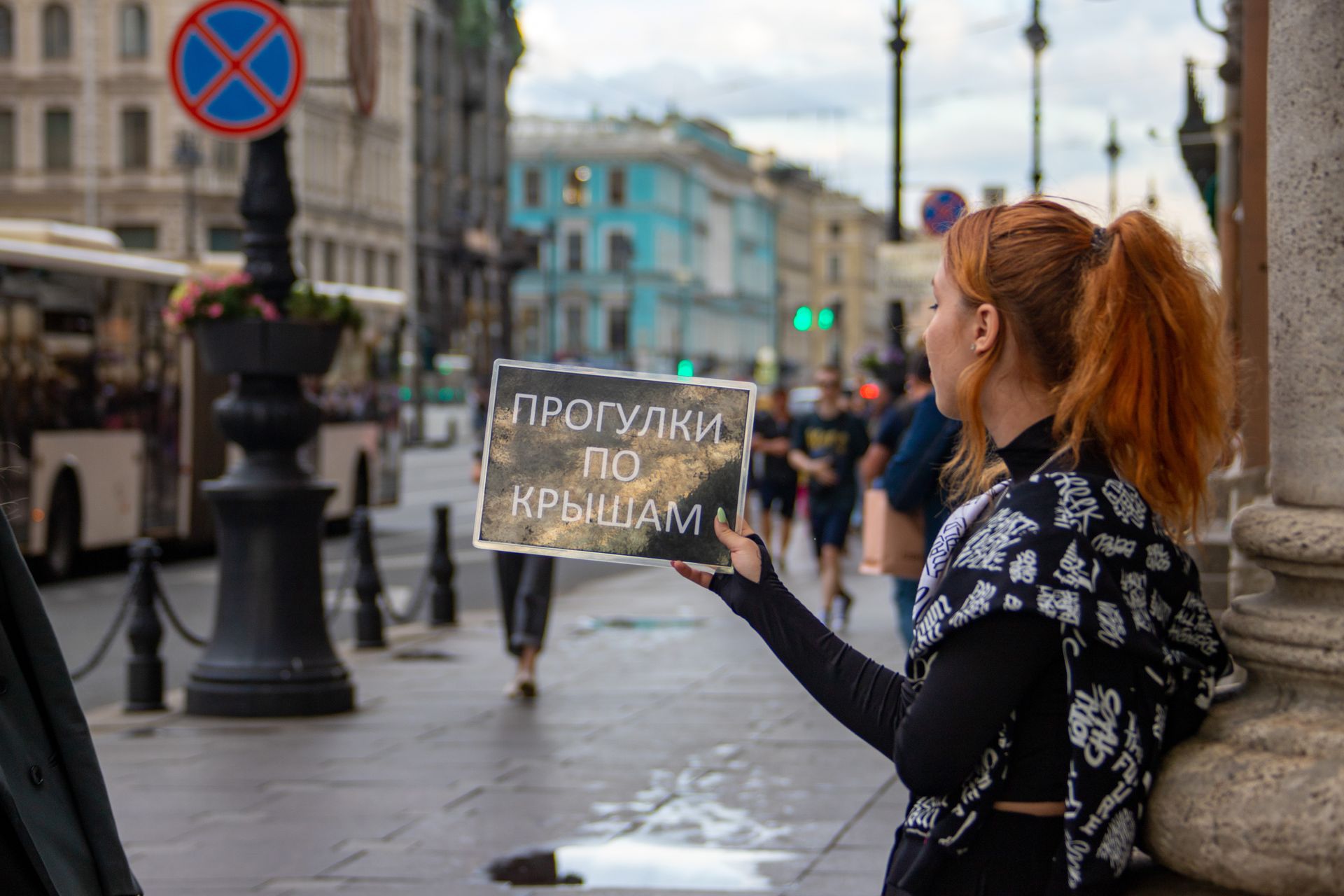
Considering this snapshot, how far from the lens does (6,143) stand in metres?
62.1

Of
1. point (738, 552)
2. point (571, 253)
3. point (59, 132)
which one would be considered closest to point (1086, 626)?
point (738, 552)

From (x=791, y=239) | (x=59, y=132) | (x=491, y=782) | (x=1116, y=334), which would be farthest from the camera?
(x=791, y=239)

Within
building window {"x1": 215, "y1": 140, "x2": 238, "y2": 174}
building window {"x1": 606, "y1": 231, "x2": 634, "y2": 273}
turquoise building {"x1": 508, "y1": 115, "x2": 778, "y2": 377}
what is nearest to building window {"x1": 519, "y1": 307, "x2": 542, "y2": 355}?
turquoise building {"x1": 508, "y1": 115, "x2": 778, "y2": 377}

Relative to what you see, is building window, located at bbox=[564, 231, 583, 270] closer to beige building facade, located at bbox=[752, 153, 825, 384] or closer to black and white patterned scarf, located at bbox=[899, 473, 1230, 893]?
beige building facade, located at bbox=[752, 153, 825, 384]

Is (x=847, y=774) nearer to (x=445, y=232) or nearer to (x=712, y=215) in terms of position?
(x=445, y=232)

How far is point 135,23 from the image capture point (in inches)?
2413

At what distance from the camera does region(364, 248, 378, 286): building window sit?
72.3 m

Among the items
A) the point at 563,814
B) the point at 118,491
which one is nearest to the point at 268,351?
the point at 563,814

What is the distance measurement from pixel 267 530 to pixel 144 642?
101 centimetres

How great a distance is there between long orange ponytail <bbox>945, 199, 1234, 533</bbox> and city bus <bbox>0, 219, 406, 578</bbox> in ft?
45.8

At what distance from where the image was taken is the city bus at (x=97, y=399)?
55.5ft

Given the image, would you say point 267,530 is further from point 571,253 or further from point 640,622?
point 571,253

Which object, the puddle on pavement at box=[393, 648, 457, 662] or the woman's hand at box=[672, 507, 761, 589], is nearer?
the woman's hand at box=[672, 507, 761, 589]

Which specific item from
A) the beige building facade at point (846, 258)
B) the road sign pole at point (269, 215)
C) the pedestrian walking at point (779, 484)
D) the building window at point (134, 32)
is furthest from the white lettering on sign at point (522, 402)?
the beige building facade at point (846, 258)
